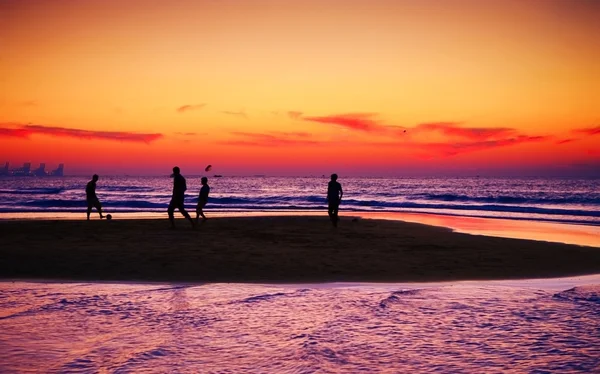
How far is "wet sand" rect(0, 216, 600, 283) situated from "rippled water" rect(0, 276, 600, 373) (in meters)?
1.60

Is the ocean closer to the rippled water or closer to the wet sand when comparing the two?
the wet sand

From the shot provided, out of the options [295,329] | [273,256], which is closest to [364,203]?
[273,256]

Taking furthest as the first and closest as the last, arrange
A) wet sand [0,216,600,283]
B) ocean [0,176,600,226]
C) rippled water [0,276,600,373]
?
ocean [0,176,600,226] → wet sand [0,216,600,283] → rippled water [0,276,600,373]

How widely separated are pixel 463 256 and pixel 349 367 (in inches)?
393

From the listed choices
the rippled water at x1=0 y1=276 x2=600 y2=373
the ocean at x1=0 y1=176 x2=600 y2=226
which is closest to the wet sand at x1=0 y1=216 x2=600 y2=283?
the rippled water at x1=0 y1=276 x2=600 y2=373

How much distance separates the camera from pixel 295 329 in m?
7.00

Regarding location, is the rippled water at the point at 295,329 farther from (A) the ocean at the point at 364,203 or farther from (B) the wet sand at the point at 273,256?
(A) the ocean at the point at 364,203

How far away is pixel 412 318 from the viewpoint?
25.0 ft

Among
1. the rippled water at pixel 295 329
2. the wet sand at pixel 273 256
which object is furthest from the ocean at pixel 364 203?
the rippled water at pixel 295 329

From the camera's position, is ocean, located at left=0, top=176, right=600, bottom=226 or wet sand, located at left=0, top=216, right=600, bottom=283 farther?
ocean, located at left=0, top=176, right=600, bottom=226

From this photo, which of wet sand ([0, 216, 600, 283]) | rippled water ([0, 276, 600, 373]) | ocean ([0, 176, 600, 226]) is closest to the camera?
rippled water ([0, 276, 600, 373])

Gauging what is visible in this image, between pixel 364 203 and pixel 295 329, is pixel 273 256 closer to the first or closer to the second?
pixel 295 329

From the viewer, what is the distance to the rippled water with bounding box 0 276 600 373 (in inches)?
223

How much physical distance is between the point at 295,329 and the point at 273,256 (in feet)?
24.0
